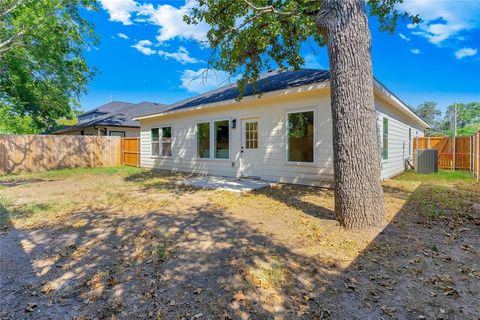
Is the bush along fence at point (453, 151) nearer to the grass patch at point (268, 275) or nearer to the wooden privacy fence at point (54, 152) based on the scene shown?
the grass patch at point (268, 275)

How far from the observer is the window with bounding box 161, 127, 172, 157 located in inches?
→ 485

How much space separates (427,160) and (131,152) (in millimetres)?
15189

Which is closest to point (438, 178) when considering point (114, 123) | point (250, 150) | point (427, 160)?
point (427, 160)

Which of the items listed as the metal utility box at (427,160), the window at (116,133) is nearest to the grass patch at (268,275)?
the metal utility box at (427,160)

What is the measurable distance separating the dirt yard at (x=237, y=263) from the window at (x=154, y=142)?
796 centimetres

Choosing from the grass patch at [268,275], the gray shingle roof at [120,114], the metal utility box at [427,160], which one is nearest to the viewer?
the grass patch at [268,275]

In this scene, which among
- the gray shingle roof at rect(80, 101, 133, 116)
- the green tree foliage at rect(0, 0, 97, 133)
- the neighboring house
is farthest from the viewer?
the gray shingle roof at rect(80, 101, 133, 116)

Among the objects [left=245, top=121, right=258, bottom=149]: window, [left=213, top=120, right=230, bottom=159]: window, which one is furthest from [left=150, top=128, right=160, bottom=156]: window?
[left=245, top=121, right=258, bottom=149]: window

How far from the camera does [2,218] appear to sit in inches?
185

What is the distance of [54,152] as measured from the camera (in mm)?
13320

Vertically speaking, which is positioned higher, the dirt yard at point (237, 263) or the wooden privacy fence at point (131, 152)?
the wooden privacy fence at point (131, 152)

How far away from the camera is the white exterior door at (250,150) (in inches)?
349

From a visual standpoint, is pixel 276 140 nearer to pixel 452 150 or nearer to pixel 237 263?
pixel 237 263

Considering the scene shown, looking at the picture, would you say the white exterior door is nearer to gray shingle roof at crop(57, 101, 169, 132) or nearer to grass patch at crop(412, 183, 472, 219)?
grass patch at crop(412, 183, 472, 219)
